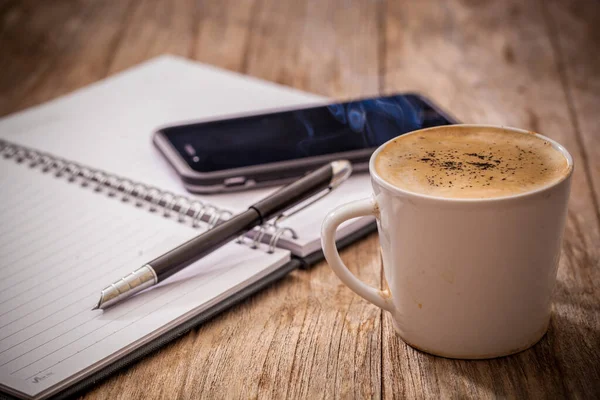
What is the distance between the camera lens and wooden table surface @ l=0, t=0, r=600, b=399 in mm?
568

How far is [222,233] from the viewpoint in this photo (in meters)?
0.70

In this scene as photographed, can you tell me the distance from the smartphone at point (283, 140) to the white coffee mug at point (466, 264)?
28 cm

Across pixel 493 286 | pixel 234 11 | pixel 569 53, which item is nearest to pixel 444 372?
pixel 493 286

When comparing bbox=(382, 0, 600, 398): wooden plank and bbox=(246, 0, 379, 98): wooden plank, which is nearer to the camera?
bbox=(382, 0, 600, 398): wooden plank

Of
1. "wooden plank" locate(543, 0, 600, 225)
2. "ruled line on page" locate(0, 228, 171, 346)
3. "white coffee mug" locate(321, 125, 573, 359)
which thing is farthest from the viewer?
"wooden plank" locate(543, 0, 600, 225)

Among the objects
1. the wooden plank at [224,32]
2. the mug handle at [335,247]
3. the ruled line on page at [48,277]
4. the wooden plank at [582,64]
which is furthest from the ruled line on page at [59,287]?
the wooden plank at [224,32]

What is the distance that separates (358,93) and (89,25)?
68 centimetres

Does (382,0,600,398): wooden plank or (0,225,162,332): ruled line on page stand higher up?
(0,225,162,332): ruled line on page

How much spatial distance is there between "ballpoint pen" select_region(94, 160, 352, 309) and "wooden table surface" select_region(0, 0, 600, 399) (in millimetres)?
64

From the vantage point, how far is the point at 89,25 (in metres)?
1.56

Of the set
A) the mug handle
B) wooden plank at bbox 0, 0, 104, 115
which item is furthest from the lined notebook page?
wooden plank at bbox 0, 0, 104, 115

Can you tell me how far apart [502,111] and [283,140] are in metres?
0.39

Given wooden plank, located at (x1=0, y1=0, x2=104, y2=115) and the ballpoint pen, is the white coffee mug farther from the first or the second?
wooden plank, located at (x1=0, y1=0, x2=104, y2=115)

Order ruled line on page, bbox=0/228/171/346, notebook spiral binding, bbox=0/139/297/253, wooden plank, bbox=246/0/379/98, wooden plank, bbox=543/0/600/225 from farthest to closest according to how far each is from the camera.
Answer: wooden plank, bbox=246/0/379/98 < wooden plank, bbox=543/0/600/225 < notebook spiral binding, bbox=0/139/297/253 < ruled line on page, bbox=0/228/171/346
